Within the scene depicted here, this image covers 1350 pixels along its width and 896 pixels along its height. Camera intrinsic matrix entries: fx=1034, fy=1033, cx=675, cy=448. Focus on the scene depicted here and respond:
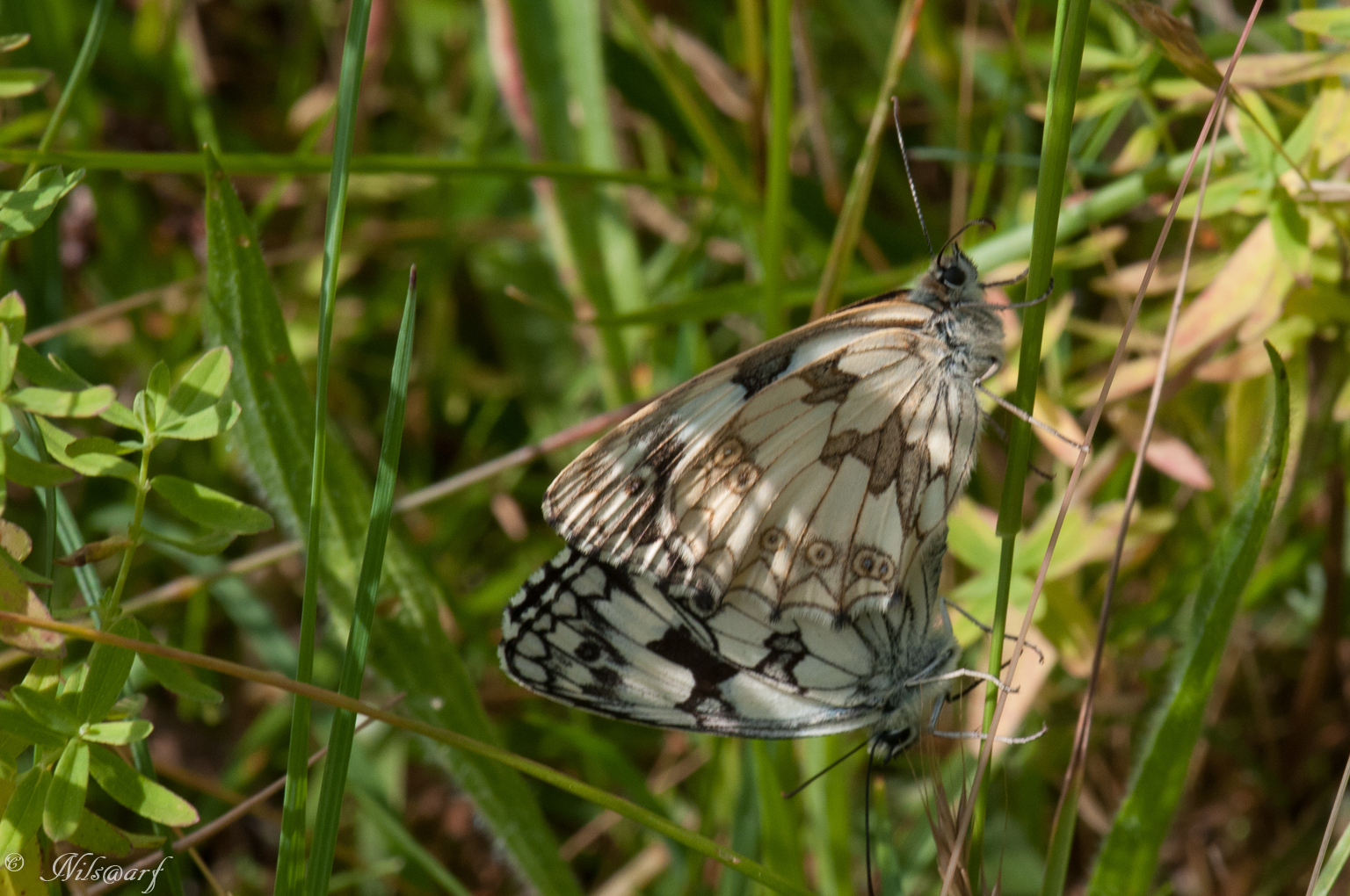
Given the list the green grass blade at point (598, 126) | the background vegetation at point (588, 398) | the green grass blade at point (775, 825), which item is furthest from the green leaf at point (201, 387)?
the green grass blade at point (598, 126)

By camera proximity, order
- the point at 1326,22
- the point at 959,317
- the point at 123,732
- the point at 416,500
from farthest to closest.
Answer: the point at 416,500 → the point at 959,317 → the point at 1326,22 → the point at 123,732

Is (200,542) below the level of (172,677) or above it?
above

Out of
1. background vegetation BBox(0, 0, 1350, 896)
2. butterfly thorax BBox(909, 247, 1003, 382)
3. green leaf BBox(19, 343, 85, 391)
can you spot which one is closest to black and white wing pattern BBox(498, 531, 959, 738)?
background vegetation BBox(0, 0, 1350, 896)

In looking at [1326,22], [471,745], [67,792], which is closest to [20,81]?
[67,792]

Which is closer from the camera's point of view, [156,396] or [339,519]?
[156,396]

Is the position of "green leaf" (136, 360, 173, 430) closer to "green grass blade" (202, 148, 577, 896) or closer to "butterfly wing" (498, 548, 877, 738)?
"green grass blade" (202, 148, 577, 896)

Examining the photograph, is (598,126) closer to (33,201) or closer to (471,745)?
(33,201)
